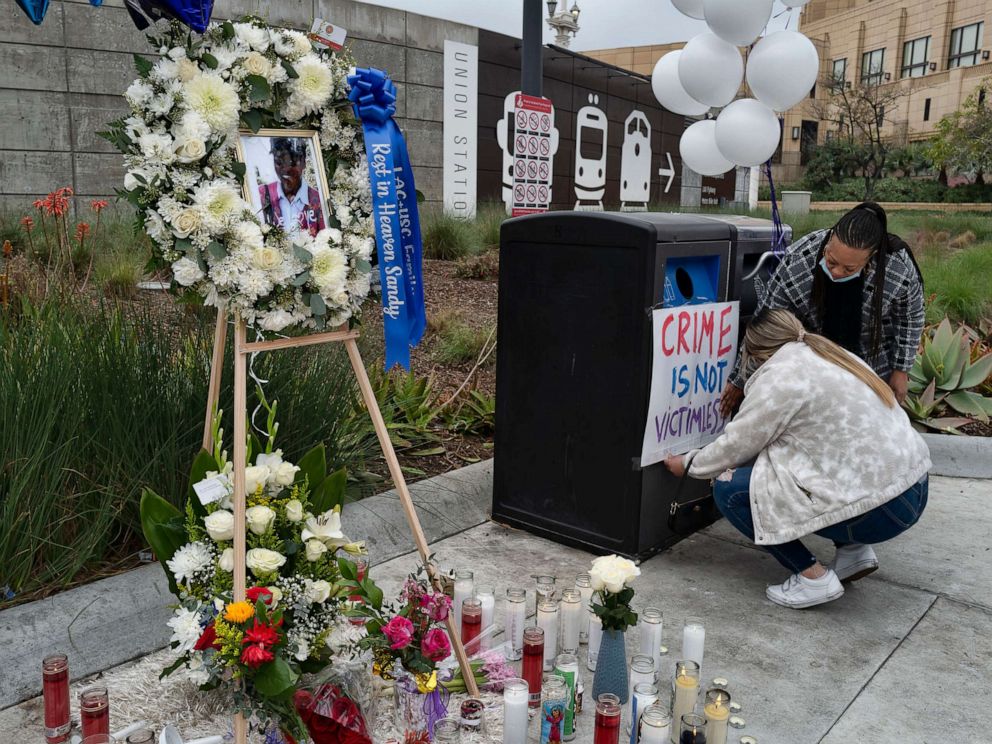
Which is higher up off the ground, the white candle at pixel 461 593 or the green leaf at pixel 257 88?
the green leaf at pixel 257 88

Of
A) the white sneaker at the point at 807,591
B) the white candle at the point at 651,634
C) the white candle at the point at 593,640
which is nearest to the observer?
the white candle at the point at 651,634

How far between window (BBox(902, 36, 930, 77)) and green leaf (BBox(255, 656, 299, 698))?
2312 inches

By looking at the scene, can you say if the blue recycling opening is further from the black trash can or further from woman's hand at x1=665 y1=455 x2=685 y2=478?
woman's hand at x1=665 y1=455 x2=685 y2=478

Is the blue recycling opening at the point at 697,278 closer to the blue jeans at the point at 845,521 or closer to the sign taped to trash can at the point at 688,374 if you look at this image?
the sign taped to trash can at the point at 688,374

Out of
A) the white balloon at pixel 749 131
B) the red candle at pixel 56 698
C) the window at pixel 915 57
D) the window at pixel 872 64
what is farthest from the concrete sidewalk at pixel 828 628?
the window at pixel 872 64

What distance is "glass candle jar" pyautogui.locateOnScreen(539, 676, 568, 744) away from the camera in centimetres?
266

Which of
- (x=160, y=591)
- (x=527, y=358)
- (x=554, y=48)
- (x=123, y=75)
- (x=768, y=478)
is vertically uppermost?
(x=554, y=48)

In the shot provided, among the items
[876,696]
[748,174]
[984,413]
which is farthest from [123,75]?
[748,174]

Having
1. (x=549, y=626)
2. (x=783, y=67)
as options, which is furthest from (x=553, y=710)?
(x=783, y=67)

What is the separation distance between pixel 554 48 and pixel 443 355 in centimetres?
1480

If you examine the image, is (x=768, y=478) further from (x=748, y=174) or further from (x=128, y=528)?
(x=748, y=174)

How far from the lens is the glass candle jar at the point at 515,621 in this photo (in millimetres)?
3271

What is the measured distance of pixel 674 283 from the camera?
13.7 feet

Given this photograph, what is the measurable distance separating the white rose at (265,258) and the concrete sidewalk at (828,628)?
1555 mm
